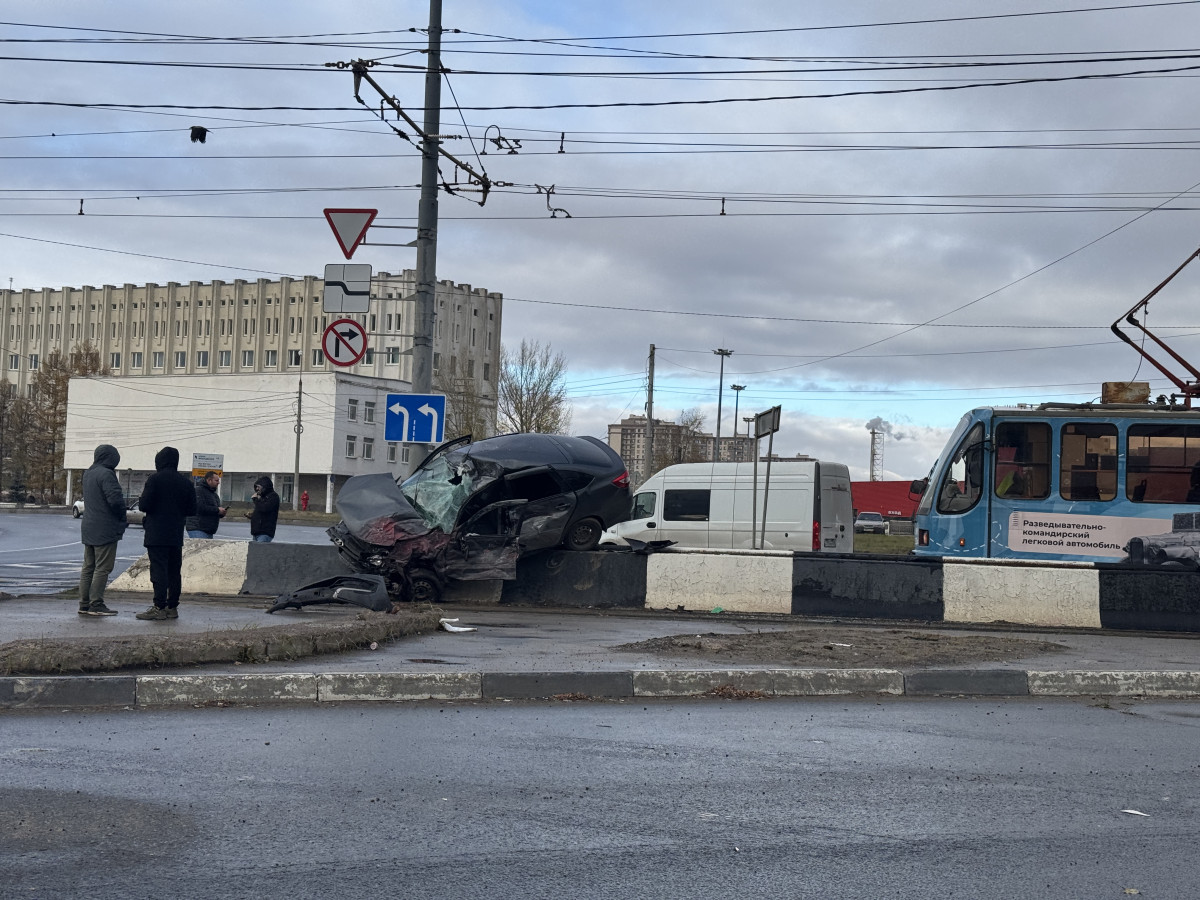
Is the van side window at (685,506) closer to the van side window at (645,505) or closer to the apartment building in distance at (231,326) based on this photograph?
the van side window at (645,505)

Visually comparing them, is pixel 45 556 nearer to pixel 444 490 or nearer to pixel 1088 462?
pixel 444 490

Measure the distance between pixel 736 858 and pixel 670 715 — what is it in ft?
10.5

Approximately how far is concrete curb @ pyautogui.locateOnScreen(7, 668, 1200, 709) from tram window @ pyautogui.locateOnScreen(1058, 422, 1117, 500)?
9.68 meters

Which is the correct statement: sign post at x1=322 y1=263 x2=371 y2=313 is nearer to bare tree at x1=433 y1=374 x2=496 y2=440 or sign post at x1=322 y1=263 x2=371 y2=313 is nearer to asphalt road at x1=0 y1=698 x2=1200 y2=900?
asphalt road at x1=0 y1=698 x2=1200 y2=900

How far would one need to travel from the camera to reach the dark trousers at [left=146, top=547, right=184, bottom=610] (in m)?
11.5

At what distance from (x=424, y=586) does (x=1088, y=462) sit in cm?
1063

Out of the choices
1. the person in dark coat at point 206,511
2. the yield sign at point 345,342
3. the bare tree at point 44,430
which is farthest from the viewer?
the bare tree at point 44,430

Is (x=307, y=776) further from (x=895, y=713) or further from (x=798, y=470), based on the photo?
(x=798, y=470)

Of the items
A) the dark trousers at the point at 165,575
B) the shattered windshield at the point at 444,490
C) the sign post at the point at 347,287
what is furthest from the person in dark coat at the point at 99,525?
the sign post at the point at 347,287

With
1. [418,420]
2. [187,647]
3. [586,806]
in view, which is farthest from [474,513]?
[586,806]

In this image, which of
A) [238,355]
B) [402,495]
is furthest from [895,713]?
[238,355]

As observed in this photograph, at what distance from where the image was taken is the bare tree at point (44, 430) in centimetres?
8650

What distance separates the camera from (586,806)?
4.96m

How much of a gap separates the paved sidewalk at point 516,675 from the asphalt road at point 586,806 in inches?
15.8
